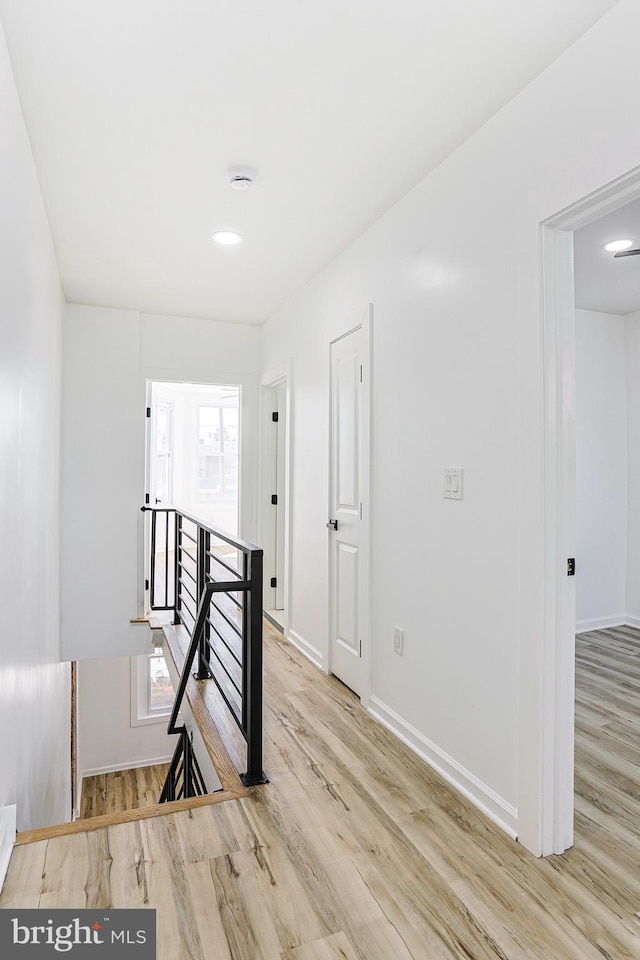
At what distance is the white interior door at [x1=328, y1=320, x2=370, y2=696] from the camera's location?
3049mm

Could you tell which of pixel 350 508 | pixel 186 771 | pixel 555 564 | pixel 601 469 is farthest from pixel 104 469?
pixel 601 469

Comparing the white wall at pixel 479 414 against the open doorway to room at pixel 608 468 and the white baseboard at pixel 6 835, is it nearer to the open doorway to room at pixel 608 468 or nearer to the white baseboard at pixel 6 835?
the white baseboard at pixel 6 835

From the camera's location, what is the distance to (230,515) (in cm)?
891

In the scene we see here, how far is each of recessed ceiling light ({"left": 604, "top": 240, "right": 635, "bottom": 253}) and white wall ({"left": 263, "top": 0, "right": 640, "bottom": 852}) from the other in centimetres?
137

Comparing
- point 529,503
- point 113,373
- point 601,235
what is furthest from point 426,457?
point 113,373

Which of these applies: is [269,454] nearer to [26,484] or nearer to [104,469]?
[104,469]

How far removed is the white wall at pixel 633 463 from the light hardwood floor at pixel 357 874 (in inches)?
104

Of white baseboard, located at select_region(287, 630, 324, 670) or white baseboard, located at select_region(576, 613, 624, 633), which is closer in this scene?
white baseboard, located at select_region(287, 630, 324, 670)

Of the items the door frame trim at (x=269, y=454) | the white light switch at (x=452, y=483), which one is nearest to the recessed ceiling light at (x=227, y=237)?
the door frame trim at (x=269, y=454)

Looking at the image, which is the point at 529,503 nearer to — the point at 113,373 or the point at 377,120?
the point at 377,120

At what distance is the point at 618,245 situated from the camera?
10.8 feet

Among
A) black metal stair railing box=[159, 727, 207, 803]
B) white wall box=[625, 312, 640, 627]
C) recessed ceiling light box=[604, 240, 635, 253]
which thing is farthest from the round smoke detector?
white wall box=[625, 312, 640, 627]

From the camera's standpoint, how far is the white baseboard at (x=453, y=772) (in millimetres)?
1965

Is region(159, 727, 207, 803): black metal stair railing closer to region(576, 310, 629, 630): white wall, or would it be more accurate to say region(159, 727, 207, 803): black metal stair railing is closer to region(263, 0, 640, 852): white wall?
region(263, 0, 640, 852): white wall
